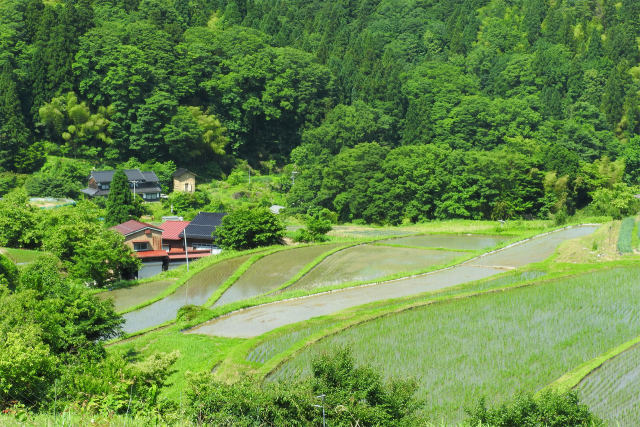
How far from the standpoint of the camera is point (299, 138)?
201ft

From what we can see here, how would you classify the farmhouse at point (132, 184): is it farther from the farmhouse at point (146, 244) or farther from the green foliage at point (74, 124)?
the farmhouse at point (146, 244)

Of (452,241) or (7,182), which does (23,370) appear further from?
(7,182)

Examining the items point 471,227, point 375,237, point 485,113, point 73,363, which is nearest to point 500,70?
point 485,113

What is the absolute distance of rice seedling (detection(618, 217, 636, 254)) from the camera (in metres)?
29.1

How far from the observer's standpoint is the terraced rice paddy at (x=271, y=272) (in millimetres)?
25484

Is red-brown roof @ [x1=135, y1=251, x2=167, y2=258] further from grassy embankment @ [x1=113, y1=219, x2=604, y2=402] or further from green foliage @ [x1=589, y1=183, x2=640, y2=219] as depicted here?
green foliage @ [x1=589, y1=183, x2=640, y2=219]

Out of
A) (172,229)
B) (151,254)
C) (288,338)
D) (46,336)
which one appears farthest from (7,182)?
(46,336)

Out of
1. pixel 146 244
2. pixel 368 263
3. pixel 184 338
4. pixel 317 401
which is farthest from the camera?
pixel 146 244

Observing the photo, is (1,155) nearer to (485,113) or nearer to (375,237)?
(375,237)

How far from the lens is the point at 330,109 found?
6103cm

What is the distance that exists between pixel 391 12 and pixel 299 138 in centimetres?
3312

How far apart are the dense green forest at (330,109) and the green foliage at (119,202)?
12.7 m

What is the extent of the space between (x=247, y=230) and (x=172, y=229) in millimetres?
5105

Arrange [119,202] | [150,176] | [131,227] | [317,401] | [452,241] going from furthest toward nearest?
[150,176] < [119,202] < [452,241] < [131,227] < [317,401]
